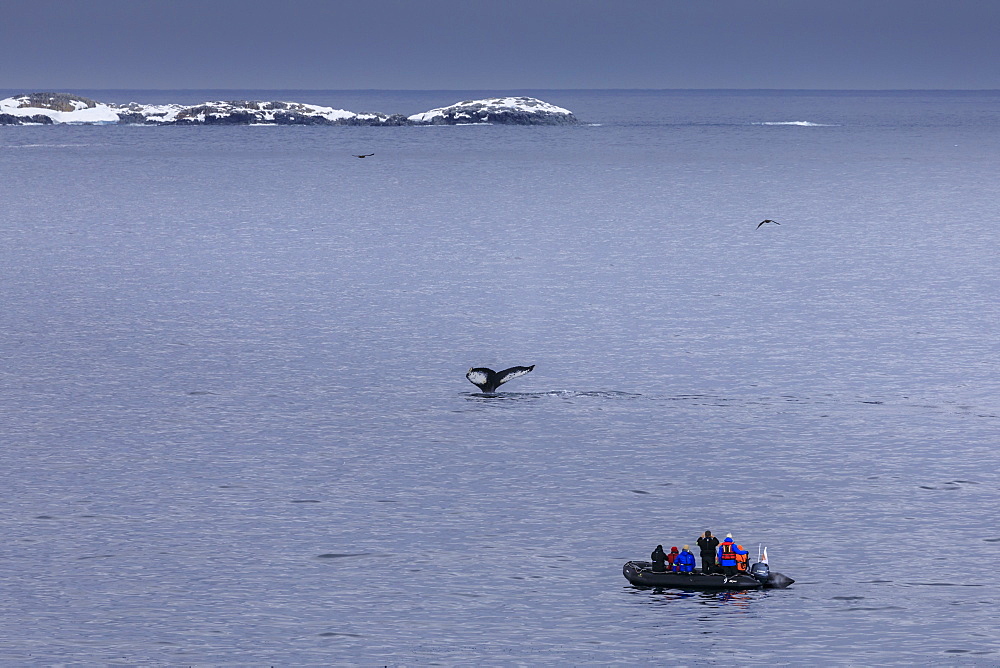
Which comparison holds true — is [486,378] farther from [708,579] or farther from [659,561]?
[708,579]

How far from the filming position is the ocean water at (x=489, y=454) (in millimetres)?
22703

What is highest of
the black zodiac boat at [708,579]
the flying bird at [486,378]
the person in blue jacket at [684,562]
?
the flying bird at [486,378]

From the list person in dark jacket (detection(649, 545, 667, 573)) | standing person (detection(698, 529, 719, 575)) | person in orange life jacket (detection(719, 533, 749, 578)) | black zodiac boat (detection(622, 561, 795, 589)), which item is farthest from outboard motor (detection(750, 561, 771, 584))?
person in dark jacket (detection(649, 545, 667, 573))

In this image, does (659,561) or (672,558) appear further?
(672,558)

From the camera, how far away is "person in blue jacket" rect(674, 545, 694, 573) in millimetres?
24328

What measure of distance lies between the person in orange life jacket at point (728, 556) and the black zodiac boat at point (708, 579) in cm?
13

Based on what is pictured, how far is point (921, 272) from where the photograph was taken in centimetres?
6769

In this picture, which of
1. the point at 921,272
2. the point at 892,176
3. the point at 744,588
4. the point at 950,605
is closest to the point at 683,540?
the point at 744,588

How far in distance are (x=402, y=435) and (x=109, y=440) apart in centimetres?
752

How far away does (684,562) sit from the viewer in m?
24.3

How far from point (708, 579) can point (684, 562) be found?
1.75 ft

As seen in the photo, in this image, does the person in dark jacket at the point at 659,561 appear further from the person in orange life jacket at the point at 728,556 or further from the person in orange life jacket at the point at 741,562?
the person in orange life jacket at the point at 741,562

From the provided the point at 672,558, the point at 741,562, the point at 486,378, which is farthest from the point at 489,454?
the point at 741,562

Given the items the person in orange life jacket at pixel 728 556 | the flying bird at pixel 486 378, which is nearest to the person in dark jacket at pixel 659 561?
the person in orange life jacket at pixel 728 556
